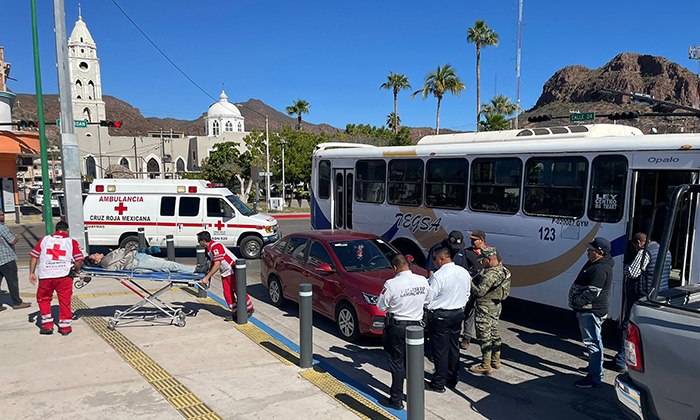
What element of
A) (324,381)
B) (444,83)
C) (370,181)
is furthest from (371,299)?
(444,83)

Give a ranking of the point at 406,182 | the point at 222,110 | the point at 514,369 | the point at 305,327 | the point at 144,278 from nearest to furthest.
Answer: the point at 305,327
the point at 514,369
the point at 144,278
the point at 406,182
the point at 222,110

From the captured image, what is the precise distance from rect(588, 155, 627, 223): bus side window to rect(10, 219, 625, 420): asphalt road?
2057 mm

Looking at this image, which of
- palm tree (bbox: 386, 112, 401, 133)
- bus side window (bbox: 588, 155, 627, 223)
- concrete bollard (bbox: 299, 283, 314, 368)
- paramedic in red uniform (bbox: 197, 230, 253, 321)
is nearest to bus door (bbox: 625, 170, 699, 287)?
bus side window (bbox: 588, 155, 627, 223)

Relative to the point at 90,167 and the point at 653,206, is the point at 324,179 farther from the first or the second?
→ the point at 90,167

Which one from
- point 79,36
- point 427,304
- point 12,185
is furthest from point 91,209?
point 79,36

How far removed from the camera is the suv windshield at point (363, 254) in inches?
309

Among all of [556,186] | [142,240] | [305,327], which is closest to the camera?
[305,327]

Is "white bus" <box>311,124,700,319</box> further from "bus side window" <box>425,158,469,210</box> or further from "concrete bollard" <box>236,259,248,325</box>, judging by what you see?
"concrete bollard" <box>236,259,248,325</box>

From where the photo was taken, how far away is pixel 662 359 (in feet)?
11.9

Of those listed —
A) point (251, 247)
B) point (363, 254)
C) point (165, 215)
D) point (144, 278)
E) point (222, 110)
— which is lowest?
point (251, 247)

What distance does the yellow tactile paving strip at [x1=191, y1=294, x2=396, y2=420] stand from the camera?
5.14 metres

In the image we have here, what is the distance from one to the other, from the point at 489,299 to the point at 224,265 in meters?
4.43

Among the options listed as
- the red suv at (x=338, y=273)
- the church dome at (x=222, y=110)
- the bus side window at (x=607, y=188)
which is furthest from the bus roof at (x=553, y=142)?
the church dome at (x=222, y=110)

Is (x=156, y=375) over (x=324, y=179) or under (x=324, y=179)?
under
